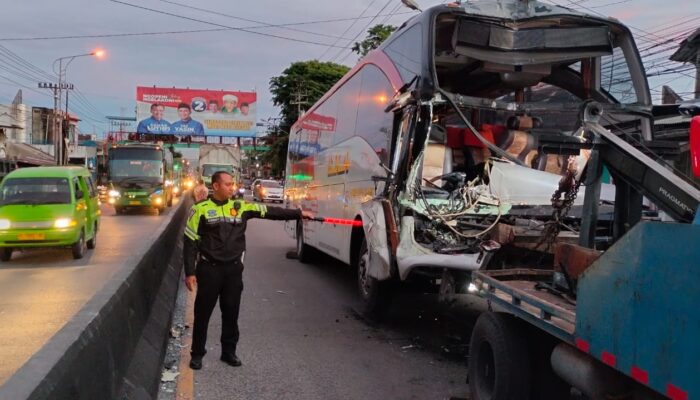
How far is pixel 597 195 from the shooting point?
12.8 ft

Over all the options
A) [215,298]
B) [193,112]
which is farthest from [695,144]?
[193,112]

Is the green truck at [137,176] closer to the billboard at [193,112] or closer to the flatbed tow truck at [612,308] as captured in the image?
the flatbed tow truck at [612,308]

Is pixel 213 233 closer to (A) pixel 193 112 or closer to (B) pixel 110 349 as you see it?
(B) pixel 110 349

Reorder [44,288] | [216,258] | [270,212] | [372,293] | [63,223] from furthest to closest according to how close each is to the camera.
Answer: [63,223] → [44,288] → [372,293] → [270,212] → [216,258]

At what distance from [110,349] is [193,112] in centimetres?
5961

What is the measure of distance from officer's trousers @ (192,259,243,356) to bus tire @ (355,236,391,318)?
1868mm

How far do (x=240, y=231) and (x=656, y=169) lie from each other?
12.1ft

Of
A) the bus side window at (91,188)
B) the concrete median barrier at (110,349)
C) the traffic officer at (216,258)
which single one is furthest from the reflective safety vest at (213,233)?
the bus side window at (91,188)

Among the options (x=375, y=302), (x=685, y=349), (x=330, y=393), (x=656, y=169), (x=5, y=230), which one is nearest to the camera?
(x=685, y=349)

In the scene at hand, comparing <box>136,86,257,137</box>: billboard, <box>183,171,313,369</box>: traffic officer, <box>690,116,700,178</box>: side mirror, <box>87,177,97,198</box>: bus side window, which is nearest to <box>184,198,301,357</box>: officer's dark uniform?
<box>183,171,313,369</box>: traffic officer

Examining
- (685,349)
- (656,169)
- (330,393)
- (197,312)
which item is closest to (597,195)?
(656,169)

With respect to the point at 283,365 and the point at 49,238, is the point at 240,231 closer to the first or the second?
the point at 283,365

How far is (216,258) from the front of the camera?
562 centimetres

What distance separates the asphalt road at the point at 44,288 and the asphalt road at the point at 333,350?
1582 millimetres
